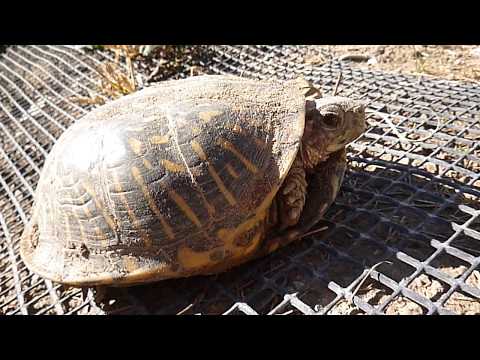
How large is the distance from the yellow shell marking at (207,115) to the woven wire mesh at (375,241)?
568 millimetres

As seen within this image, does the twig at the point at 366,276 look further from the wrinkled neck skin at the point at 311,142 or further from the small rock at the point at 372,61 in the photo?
the small rock at the point at 372,61

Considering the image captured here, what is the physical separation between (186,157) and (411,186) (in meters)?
1.01

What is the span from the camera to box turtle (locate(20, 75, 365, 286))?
148 centimetres

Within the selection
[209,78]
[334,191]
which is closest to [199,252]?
[334,191]

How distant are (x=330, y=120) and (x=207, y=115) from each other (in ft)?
1.65

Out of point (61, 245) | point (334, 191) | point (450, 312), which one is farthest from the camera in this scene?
point (334, 191)

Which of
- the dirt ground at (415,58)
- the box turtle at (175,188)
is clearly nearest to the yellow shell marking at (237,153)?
the box turtle at (175,188)

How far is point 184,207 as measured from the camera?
1.48m

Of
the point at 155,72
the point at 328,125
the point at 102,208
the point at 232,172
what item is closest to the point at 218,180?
the point at 232,172

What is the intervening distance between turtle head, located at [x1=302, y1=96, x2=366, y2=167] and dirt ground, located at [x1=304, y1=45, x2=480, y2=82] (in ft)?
5.00

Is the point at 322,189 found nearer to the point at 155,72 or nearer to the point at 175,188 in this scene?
the point at 175,188

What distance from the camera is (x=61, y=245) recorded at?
1.61 metres

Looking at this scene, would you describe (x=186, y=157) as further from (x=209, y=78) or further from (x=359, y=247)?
(x=359, y=247)

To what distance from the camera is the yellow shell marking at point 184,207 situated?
4.85ft
